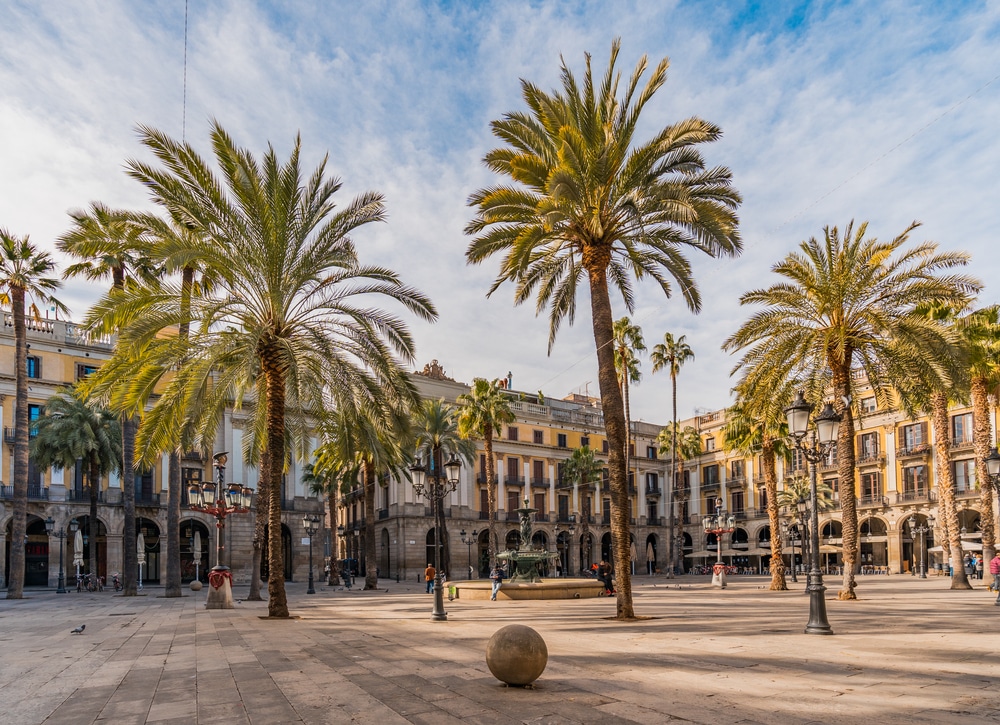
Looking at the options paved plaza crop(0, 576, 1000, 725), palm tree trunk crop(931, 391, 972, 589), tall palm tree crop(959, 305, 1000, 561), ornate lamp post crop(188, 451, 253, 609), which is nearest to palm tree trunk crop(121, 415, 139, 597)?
ornate lamp post crop(188, 451, 253, 609)

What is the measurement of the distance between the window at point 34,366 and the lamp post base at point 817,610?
4458cm

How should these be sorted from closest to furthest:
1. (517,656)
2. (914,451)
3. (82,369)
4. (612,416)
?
(517,656) → (612,416) → (82,369) → (914,451)

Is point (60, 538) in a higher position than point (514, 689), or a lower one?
lower

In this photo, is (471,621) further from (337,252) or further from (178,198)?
(178,198)

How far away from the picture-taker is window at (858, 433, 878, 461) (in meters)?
56.7

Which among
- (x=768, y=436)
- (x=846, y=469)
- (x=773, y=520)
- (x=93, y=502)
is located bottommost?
(x=773, y=520)

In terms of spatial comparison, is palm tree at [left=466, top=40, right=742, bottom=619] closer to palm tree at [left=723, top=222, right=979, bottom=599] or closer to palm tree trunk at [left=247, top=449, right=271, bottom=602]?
palm tree at [left=723, top=222, right=979, bottom=599]

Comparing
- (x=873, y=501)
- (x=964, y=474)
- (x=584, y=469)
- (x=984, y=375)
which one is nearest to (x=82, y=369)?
(x=584, y=469)

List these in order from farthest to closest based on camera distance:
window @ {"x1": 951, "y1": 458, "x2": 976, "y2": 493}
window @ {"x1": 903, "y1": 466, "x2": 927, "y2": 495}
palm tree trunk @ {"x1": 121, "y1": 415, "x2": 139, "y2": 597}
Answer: window @ {"x1": 903, "y1": 466, "x2": 927, "y2": 495}, window @ {"x1": 951, "y1": 458, "x2": 976, "y2": 493}, palm tree trunk @ {"x1": 121, "y1": 415, "x2": 139, "y2": 597}

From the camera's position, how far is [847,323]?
22266mm

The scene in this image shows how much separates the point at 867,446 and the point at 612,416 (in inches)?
1831

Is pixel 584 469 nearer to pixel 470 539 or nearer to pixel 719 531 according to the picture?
pixel 470 539

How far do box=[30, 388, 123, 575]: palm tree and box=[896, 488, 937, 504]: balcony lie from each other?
48.0m

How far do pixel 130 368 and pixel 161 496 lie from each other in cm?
3306
